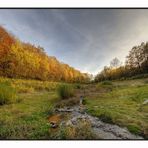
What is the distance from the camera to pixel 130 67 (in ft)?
11.7

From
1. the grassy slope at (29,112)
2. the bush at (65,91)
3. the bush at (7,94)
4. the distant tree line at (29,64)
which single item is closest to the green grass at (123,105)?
the bush at (65,91)

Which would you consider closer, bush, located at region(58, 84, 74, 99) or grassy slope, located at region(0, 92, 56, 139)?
grassy slope, located at region(0, 92, 56, 139)

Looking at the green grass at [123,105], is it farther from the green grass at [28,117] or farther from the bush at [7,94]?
the bush at [7,94]

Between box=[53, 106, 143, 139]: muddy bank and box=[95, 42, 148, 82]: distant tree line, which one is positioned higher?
box=[95, 42, 148, 82]: distant tree line

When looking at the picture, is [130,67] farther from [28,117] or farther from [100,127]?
[28,117]

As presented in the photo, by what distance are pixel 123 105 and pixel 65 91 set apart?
0.62 meters

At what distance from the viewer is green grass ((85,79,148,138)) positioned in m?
3.41

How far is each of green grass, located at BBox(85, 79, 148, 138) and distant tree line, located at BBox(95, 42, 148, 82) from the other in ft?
0.25

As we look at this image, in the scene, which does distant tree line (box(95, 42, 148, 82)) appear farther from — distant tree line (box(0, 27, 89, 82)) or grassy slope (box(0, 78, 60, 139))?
grassy slope (box(0, 78, 60, 139))

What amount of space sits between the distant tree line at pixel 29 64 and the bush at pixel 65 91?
86mm

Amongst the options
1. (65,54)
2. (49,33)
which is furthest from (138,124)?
(49,33)

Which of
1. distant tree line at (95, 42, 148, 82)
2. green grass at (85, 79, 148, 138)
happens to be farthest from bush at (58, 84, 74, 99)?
distant tree line at (95, 42, 148, 82)

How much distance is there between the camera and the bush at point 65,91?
358cm
